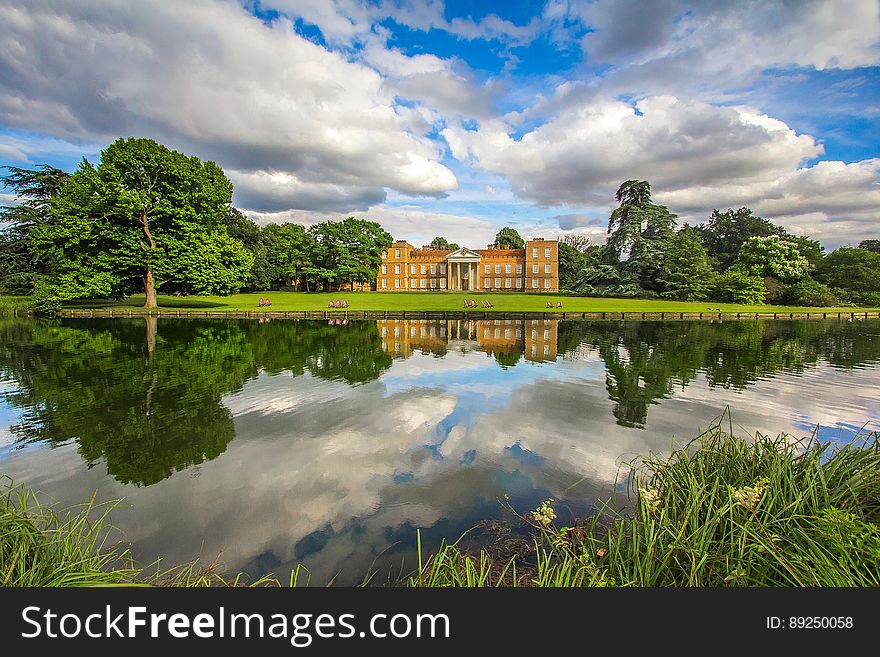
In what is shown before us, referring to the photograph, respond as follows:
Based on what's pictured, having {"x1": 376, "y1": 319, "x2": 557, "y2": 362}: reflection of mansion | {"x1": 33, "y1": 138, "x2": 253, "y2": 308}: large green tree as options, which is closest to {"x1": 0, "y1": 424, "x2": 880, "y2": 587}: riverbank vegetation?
{"x1": 376, "y1": 319, "x2": 557, "y2": 362}: reflection of mansion

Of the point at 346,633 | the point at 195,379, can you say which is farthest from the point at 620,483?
the point at 195,379

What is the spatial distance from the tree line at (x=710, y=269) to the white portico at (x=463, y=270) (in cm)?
1986

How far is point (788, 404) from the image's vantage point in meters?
9.16

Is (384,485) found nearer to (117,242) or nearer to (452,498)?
(452,498)

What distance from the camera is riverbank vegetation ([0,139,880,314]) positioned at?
29281 millimetres

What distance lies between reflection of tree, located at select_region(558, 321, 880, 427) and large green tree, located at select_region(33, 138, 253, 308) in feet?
93.6

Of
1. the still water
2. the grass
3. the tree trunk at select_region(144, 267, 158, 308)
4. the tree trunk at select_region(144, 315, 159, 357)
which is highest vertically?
the tree trunk at select_region(144, 267, 158, 308)

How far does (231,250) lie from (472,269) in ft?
149

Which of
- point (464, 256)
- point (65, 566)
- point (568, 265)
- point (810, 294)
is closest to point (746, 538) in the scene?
point (65, 566)

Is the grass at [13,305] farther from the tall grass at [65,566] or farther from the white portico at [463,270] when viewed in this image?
the white portico at [463,270]

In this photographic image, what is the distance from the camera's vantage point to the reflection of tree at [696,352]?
35.8 feet

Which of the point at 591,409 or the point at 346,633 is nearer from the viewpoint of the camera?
the point at 346,633

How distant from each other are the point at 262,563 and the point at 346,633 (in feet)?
6.72

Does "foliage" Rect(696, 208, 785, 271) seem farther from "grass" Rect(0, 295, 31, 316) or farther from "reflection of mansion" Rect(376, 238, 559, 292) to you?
"grass" Rect(0, 295, 31, 316)
